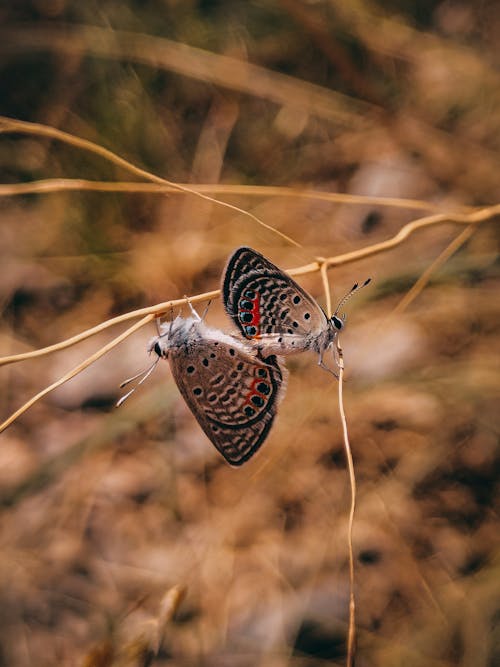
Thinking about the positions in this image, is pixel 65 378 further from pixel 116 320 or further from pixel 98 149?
pixel 98 149

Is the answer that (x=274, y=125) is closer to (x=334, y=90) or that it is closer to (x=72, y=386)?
(x=334, y=90)

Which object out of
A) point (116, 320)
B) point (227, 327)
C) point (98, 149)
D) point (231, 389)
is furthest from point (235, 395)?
point (227, 327)

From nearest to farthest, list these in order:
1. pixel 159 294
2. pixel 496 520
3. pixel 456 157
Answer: pixel 496 520, pixel 456 157, pixel 159 294

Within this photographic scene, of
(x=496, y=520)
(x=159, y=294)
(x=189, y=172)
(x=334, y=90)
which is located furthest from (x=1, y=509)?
(x=334, y=90)

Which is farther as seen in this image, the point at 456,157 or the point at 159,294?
the point at 159,294

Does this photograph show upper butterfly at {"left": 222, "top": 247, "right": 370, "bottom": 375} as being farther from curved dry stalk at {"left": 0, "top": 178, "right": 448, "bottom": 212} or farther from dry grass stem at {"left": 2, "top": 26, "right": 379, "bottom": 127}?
dry grass stem at {"left": 2, "top": 26, "right": 379, "bottom": 127}

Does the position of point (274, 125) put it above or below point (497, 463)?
above

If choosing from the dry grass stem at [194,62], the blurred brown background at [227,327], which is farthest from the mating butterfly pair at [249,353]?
the dry grass stem at [194,62]
